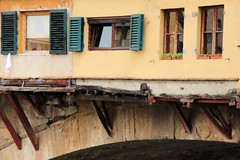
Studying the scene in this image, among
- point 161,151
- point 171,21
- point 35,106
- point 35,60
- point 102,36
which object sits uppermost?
point 171,21

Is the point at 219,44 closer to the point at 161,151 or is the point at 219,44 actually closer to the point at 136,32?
the point at 136,32

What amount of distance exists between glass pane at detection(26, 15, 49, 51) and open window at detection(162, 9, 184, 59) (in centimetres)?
314

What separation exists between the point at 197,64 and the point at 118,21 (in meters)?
2.23

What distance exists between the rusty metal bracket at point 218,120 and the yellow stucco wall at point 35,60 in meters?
3.53

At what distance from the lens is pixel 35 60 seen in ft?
56.3

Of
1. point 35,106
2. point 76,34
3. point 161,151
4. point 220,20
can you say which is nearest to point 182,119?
point 220,20

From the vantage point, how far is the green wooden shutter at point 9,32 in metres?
17.2

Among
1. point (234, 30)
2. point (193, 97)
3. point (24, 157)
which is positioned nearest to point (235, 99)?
point (193, 97)

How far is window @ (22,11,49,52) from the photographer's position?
17.2 m

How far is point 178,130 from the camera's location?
52.1 feet

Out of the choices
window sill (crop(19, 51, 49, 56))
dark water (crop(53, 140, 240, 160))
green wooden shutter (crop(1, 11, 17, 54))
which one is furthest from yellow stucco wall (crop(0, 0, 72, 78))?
dark water (crop(53, 140, 240, 160))

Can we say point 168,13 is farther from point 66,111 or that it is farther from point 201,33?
point 66,111

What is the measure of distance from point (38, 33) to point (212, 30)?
450 centimetres

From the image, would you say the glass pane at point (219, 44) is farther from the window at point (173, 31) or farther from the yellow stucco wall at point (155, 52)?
the window at point (173, 31)
